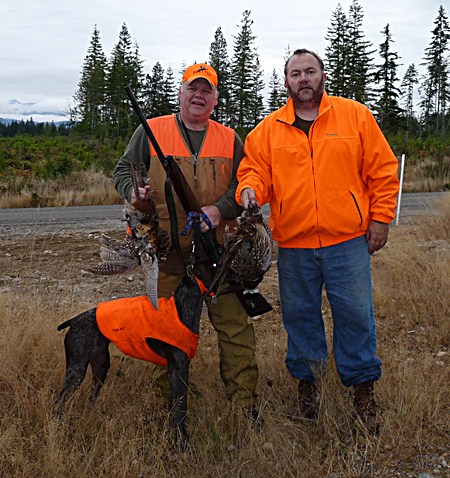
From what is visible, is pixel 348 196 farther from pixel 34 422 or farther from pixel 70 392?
pixel 34 422

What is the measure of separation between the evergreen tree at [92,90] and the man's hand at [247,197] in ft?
148

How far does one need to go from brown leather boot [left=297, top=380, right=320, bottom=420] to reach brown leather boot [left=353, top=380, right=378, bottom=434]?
0.30 m

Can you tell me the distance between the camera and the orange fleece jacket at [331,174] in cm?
339

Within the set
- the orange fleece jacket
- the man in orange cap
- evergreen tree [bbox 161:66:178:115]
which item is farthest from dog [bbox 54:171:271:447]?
evergreen tree [bbox 161:66:178:115]

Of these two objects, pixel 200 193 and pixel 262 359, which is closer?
pixel 200 193

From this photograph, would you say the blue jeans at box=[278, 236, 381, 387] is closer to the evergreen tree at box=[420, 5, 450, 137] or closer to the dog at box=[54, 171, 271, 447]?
the dog at box=[54, 171, 271, 447]

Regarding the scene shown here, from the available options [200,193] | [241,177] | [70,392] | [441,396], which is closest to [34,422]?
[70,392]

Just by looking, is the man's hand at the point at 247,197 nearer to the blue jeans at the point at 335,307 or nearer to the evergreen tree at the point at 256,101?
the blue jeans at the point at 335,307

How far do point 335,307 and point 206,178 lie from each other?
4.11ft

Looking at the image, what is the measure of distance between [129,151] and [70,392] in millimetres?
1696

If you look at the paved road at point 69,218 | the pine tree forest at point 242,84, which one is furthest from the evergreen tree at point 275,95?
the paved road at point 69,218

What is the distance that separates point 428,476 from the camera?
3082mm

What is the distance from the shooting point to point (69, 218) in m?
13.0

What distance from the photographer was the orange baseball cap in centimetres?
371
